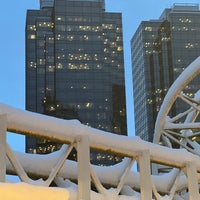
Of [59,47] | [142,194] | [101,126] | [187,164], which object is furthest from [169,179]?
[59,47]

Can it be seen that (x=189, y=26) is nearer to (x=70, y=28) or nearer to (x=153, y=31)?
(x=153, y=31)

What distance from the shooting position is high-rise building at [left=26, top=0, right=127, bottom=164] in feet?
502

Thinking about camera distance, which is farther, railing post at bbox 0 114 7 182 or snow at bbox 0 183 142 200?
railing post at bbox 0 114 7 182

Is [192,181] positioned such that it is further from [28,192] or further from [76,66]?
[76,66]

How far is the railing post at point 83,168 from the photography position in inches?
429

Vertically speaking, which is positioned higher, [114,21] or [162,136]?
[114,21]

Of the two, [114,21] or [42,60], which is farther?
[114,21]

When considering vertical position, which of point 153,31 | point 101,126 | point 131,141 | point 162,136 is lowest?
point 101,126

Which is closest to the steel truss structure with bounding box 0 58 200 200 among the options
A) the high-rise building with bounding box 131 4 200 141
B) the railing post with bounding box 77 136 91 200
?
the railing post with bounding box 77 136 91 200

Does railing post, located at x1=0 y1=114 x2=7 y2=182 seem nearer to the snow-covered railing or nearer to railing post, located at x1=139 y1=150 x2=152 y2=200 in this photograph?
the snow-covered railing

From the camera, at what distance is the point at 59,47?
6570 inches

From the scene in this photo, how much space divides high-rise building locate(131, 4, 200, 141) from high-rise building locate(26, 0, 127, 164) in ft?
25.9

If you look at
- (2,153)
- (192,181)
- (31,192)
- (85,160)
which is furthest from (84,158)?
(192,181)

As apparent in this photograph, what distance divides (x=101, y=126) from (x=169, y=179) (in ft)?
442
